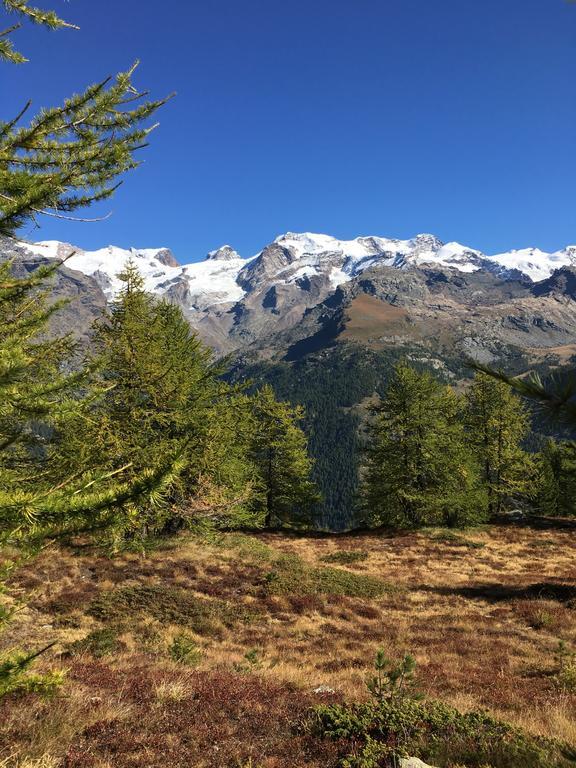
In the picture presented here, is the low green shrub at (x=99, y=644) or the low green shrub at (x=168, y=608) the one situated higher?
the low green shrub at (x=99, y=644)

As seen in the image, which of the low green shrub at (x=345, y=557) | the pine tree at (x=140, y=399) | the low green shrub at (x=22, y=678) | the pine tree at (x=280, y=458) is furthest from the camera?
the pine tree at (x=280, y=458)

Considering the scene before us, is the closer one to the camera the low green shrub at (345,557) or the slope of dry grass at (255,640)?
the slope of dry grass at (255,640)

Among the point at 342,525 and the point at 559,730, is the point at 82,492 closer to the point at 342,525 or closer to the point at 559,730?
the point at 559,730

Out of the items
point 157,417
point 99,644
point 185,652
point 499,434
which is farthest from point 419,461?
point 99,644

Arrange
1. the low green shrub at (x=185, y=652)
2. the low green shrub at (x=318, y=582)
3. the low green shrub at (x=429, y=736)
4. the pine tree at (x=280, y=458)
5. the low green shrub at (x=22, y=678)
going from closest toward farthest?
the low green shrub at (x=22, y=678) → the low green shrub at (x=429, y=736) → the low green shrub at (x=185, y=652) → the low green shrub at (x=318, y=582) → the pine tree at (x=280, y=458)

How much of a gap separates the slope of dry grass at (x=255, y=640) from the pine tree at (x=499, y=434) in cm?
1052

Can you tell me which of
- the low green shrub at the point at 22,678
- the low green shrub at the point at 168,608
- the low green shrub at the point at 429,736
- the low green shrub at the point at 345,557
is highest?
the low green shrub at the point at 22,678

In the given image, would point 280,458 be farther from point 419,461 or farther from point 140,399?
point 140,399

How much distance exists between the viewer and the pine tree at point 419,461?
102 ft

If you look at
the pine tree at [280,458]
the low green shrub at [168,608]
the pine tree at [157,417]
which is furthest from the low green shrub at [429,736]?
the pine tree at [280,458]

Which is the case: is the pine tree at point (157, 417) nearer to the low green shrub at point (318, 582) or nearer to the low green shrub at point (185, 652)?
the low green shrub at point (318, 582)

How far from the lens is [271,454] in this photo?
39406mm

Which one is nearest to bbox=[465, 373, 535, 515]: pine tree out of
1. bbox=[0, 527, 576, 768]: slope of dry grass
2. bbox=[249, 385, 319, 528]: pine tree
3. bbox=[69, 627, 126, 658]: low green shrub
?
bbox=[0, 527, 576, 768]: slope of dry grass

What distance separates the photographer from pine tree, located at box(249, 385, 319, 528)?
126ft
